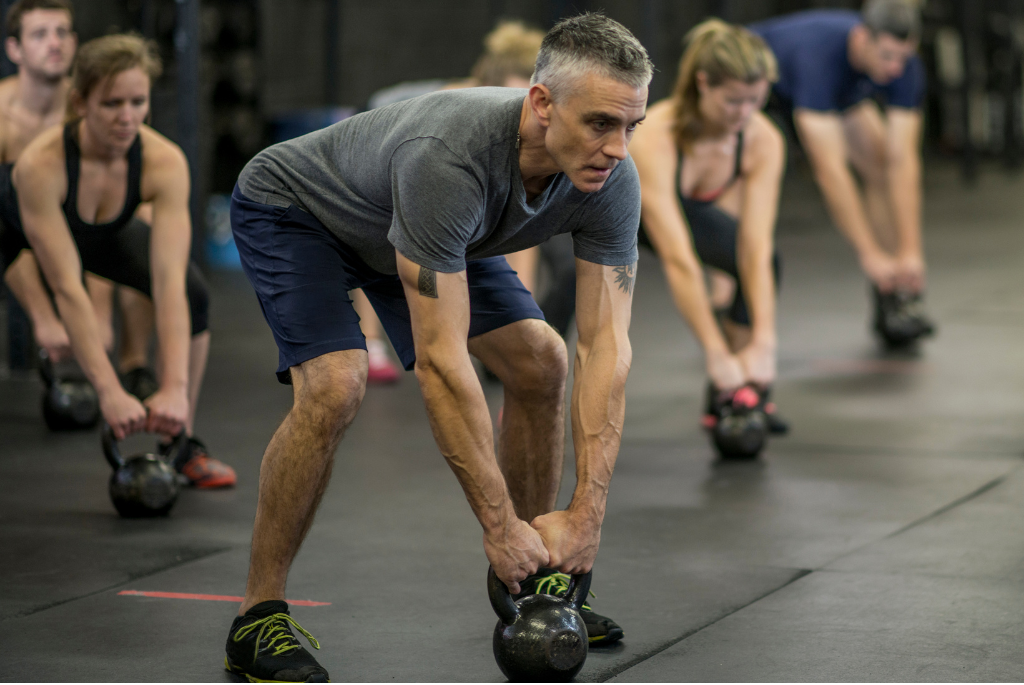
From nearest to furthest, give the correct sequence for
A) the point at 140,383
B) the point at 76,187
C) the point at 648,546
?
1. the point at 648,546
2. the point at 76,187
3. the point at 140,383

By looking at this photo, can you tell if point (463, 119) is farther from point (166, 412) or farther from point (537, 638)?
point (166, 412)

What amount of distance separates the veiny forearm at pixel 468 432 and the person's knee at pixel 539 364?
14.2 inches

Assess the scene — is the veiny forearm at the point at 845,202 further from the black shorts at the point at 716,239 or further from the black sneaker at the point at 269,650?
the black sneaker at the point at 269,650

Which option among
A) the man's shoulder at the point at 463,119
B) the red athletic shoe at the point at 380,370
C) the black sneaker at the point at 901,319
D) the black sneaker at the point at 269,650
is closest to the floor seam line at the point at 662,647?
the black sneaker at the point at 269,650

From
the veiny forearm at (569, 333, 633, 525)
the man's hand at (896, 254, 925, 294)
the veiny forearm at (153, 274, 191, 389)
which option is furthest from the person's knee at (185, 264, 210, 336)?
the man's hand at (896, 254, 925, 294)

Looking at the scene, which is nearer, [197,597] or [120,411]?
[197,597]

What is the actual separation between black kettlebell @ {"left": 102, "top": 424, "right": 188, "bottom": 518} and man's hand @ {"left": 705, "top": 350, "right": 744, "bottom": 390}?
1638mm

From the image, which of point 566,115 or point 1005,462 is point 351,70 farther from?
point 566,115

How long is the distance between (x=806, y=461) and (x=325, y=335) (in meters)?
2.10

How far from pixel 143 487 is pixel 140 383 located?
900 millimetres

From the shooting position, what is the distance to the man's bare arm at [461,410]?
7.22 ft

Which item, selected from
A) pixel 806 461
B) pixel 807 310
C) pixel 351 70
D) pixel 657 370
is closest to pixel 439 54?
pixel 351 70

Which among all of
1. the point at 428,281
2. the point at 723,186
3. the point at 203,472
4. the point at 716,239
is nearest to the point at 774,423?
the point at 716,239

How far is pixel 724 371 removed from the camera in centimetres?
414
